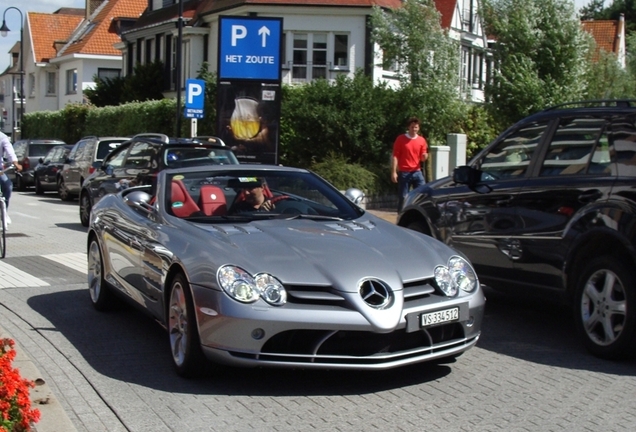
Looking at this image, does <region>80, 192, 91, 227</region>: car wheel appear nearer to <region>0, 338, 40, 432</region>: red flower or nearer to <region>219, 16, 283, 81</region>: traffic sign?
<region>219, 16, 283, 81</region>: traffic sign

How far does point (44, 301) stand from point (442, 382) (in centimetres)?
459

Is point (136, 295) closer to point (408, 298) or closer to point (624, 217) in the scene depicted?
point (408, 298)

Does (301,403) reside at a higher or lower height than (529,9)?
lower

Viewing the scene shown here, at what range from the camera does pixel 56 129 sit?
49.4m

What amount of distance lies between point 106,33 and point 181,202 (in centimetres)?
5713

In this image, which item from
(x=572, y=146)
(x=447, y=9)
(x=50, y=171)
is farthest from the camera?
(x=447, y=9)

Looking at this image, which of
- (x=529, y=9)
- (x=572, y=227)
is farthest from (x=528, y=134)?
(x=529, y=9)

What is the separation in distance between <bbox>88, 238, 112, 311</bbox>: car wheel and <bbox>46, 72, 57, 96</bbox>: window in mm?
61800

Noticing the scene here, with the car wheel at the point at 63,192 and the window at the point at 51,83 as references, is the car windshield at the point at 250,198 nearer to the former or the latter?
the car wheel at the point at 63,192

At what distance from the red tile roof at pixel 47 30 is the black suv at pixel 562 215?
64.7 metres

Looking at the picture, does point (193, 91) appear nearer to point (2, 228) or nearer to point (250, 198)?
point (2, 228)

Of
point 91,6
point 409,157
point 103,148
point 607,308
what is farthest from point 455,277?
point 91,6

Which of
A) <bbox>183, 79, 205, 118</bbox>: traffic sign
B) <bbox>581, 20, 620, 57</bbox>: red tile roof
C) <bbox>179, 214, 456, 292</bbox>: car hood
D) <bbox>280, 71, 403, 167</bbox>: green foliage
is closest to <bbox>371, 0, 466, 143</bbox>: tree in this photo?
<bbox>280, 71, 403, 167</bbox>: green foliage

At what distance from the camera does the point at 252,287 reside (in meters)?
5.69
